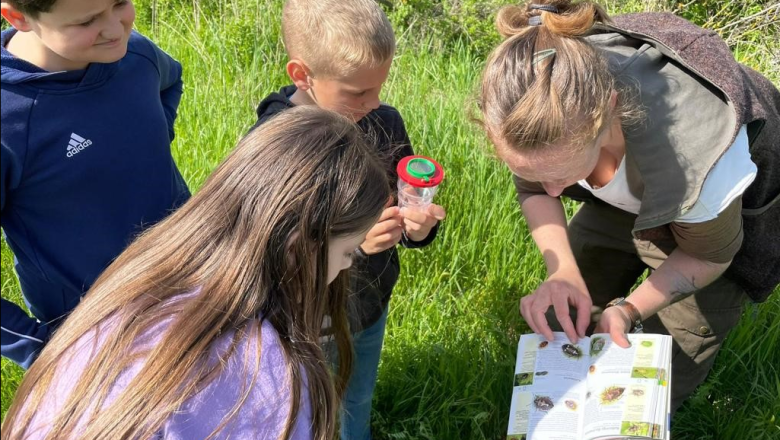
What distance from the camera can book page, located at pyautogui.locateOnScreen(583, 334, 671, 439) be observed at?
5.98 feet

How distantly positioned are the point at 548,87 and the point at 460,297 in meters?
1.40

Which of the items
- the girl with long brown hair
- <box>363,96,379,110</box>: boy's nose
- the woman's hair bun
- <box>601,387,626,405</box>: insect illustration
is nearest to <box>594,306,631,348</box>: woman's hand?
the girl with long brown hair

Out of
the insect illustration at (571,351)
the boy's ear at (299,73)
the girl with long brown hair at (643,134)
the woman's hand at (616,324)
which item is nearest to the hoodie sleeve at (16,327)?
the boy's ear at (299,73)

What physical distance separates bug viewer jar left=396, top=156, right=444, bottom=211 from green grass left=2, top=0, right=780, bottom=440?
258 millimetres

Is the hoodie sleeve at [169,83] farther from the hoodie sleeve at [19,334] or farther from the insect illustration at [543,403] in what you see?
the insect illustration at [543,403]

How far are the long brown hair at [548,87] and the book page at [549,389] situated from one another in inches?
23.2

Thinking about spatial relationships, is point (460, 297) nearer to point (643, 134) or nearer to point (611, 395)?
point (611, 395)

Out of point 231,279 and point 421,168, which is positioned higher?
point 231,279

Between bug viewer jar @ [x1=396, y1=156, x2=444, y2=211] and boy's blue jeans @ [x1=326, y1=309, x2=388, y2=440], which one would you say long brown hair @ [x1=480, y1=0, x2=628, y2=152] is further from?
boy's blue jeans @ [x1=326, y1=309, x2=388, y2=440]

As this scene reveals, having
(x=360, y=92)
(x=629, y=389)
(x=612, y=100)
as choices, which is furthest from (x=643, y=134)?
(x=360, y=92)

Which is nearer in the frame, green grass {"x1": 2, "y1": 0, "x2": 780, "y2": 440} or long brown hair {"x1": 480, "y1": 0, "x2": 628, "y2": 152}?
long brown hair {"x1": 480, "y1": 0, "x2": 628, "y2": 152}

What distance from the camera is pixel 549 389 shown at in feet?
6.46

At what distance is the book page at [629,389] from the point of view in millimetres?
1822

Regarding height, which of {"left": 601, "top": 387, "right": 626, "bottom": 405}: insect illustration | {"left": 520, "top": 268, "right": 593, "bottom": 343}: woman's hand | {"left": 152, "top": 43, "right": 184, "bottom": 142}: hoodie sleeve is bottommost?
{"left": 601, "top": 387, "right": 626, "bottom": 405}: insect illustration
